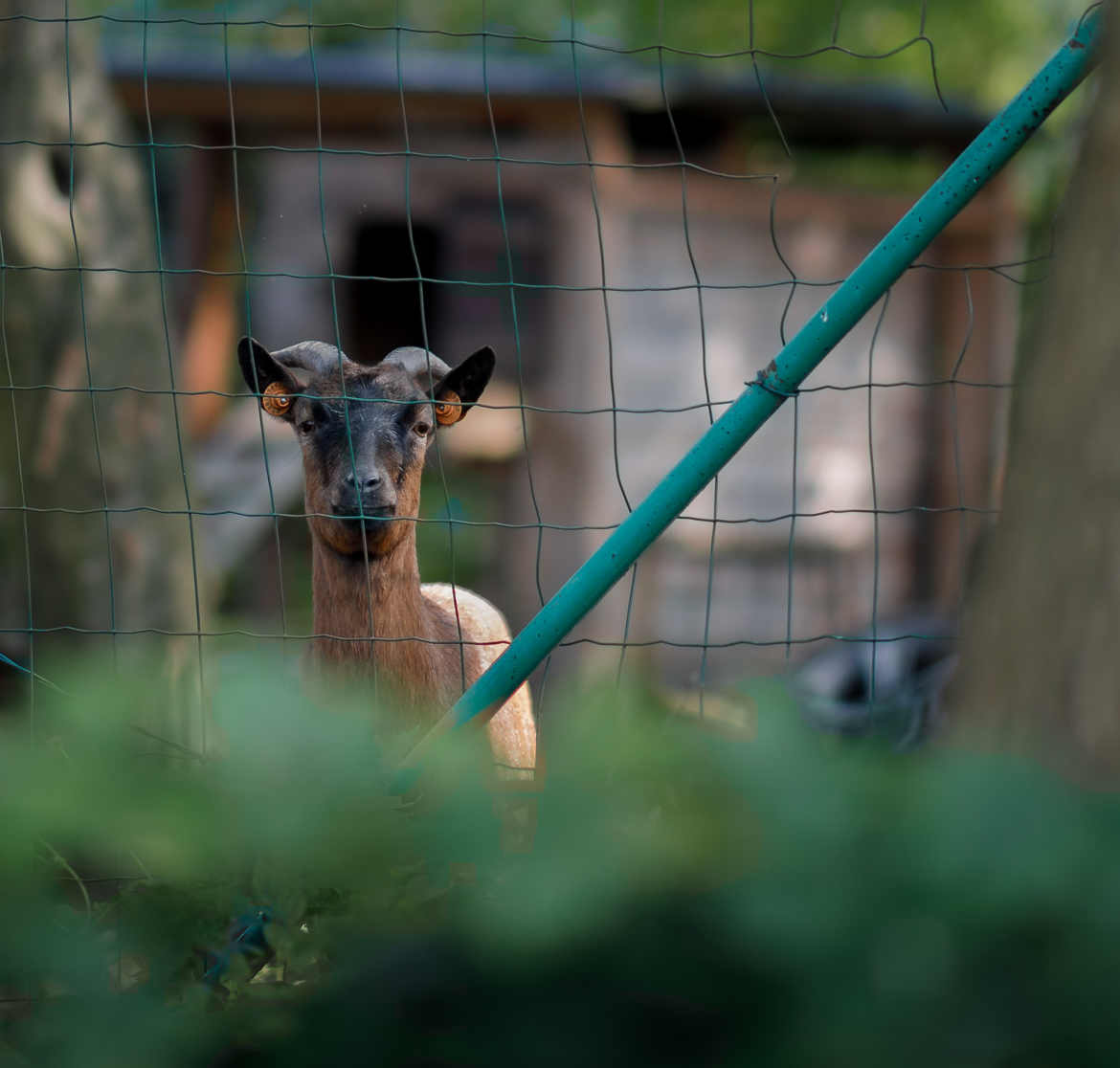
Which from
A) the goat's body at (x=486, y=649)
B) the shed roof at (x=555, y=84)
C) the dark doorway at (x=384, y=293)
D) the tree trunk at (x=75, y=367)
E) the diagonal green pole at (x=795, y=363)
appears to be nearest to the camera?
the diagonal green pole at (x=795, y=363)

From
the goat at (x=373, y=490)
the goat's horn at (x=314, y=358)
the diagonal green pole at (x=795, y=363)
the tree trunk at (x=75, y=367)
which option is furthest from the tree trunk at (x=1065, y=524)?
the tree trunk at (x=75, y=367)

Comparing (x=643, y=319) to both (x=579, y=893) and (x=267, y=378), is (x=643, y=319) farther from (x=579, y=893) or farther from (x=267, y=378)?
(x=579, y=893)

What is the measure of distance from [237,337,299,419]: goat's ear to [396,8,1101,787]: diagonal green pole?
1.21 meters

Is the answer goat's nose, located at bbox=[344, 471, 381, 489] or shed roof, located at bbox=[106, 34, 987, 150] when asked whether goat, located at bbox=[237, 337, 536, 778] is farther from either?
shed roof, located at bbox=[106, 34, 987, 150]

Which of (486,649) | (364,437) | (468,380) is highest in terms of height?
(468,380)

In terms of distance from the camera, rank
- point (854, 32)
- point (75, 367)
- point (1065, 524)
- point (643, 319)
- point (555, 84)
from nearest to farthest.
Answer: point (1065, 524) → point (75, 367) → point (555, 84) → point (643, 319) → point (854, 32)

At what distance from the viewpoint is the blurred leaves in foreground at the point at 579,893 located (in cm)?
87

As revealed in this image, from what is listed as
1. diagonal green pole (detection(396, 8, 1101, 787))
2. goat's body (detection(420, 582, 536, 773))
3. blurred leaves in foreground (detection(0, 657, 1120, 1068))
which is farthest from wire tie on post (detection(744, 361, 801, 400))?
blurred leaves in foreground (detection(0, 657, 1120, 1068))

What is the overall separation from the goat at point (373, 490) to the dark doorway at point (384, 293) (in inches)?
474

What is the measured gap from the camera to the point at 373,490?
12.7 ft

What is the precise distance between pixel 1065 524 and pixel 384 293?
53.0ft

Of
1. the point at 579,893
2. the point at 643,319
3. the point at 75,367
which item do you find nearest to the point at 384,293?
the point at 643,319

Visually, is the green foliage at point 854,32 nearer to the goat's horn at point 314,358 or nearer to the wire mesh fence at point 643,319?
the wire mesh fence at point 643,319

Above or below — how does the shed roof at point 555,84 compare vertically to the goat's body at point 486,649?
above
